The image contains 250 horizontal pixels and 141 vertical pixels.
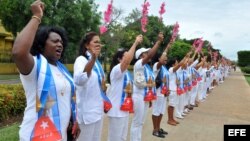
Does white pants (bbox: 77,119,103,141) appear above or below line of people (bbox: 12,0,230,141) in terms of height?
below

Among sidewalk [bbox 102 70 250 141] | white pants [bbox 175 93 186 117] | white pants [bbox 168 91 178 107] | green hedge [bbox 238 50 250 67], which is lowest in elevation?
sidewalk [bbox 102 70 250 141]

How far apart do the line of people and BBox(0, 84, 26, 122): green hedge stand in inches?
129

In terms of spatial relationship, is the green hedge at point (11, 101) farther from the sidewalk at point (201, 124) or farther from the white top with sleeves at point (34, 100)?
the white top with sleeves at point (34, 100)

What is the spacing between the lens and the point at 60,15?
2312cm

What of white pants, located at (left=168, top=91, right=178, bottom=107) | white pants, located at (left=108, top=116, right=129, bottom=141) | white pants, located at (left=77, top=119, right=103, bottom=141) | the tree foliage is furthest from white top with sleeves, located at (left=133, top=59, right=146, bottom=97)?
the tree foliage

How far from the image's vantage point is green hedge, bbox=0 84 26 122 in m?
7.30

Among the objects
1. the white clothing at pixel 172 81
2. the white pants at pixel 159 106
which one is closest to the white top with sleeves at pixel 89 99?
the white pants at pixel 159 106

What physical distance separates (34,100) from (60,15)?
21319mm

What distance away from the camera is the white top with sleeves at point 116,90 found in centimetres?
469

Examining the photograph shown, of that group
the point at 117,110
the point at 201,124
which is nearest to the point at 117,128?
the point at 117,110

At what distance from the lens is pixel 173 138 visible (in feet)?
23.0

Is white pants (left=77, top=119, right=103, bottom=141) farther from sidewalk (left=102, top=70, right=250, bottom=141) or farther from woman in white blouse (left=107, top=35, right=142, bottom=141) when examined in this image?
sidewalk (left=102, top=70, right=250, bottom=141)

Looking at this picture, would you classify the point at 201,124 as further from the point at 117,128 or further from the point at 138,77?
the point at 117,128

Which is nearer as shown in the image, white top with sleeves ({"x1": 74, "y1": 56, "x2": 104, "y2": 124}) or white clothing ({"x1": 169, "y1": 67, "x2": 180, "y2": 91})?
white top with sleeves ({"x1": 74, "y1": 56, "x2": 104, "y2": 124})
